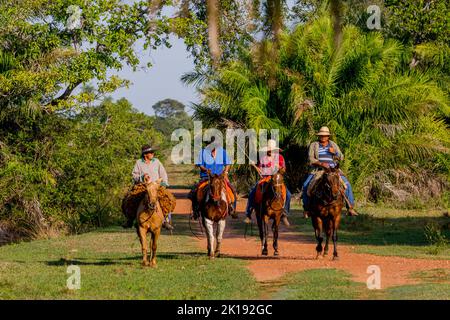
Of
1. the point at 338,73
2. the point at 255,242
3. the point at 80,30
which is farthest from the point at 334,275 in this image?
the point at 338,73

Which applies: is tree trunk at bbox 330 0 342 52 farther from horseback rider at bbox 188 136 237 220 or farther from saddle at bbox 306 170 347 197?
horseback rider at bbox 188 136 237 220

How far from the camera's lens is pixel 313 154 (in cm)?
1692

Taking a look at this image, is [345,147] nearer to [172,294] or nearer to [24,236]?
[24,236]

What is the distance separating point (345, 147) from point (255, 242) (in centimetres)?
1090

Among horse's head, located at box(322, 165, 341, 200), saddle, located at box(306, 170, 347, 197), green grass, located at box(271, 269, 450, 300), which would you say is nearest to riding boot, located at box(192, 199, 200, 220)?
saddle, located at box(306, 170, 347, 197)

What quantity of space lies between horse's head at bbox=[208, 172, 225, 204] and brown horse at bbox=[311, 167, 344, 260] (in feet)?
6.04

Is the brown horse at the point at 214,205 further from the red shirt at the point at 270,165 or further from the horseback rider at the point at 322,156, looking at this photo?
the horseback rider at the point at 322,156

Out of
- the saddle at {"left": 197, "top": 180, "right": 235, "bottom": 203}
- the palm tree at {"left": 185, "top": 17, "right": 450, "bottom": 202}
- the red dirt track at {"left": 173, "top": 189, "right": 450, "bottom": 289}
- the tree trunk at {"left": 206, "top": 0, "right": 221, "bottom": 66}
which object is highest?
the palm tree at {"left": 185, "top": 17, "right": 450, "bottom": 202}

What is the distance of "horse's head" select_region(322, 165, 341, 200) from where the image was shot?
16219 millimetres

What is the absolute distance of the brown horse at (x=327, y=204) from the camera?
640 inches

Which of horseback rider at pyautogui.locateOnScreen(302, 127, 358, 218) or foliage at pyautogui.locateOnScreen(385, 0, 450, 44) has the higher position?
foliage at pyautogui.locateOnScreen(385, 0, 450, 44)

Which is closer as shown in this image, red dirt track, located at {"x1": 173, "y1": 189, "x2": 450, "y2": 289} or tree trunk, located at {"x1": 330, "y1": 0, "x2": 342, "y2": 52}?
tree trunk, located at {"x1": 330, "y1": 0, "x2": 342, "y2": 52}

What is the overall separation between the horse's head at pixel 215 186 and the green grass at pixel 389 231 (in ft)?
13.2

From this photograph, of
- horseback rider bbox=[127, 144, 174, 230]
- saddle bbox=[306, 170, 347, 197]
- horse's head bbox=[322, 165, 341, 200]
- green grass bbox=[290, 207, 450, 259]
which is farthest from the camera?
green grass bbox=[290, 207, 450, 259]
